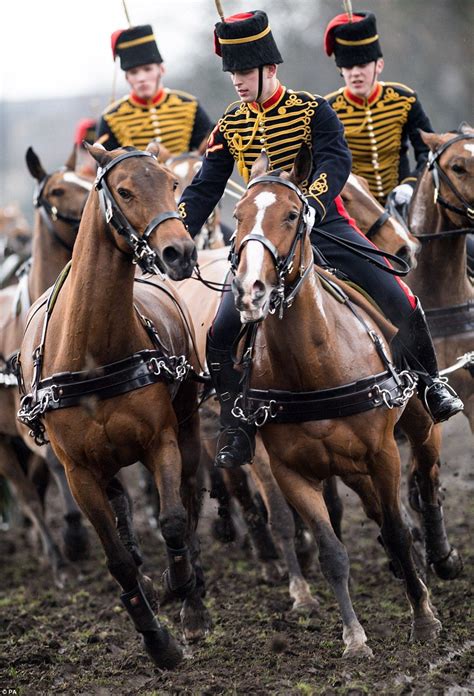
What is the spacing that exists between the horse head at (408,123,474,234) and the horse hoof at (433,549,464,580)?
1875mm

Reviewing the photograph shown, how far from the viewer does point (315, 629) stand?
6.41 m

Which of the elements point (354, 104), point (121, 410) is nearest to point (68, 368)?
point (121, 410)

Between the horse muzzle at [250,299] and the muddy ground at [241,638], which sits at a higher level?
the horse muzzle at [250,299]

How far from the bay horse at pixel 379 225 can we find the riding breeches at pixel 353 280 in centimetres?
80

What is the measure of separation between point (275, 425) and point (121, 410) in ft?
2.34

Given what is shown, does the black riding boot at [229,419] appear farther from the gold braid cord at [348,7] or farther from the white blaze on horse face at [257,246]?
the gold braid cord at [348,7]

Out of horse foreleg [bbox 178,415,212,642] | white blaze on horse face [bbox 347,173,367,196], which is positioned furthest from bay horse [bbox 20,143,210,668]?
white blaze on horse face [bbox 347,173,367,196]

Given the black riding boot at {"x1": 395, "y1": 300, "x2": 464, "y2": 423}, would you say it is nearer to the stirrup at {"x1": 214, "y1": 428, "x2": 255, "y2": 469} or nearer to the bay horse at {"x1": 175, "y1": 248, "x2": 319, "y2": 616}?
the stirrup at {"x1": 214, "y1": 428, "x2": 255, "y2": 469}

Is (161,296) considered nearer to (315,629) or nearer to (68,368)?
(68,368)

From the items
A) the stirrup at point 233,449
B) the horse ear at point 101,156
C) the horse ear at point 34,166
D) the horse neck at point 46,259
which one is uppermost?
the horse ear at point 101,156

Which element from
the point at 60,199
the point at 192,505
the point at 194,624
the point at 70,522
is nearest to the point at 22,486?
the point at 70,522

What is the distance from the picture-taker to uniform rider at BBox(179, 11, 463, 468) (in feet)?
19.2

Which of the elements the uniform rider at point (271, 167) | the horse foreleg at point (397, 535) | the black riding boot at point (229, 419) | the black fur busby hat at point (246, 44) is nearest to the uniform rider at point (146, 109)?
the uniform rider at point (271, 167)

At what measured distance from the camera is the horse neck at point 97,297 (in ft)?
18.2
